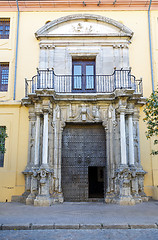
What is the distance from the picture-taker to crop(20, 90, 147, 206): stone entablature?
30.4 ft

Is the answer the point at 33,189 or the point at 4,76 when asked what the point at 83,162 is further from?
the point at 4,76

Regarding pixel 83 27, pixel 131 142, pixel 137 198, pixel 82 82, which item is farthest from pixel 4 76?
pixel 137 198

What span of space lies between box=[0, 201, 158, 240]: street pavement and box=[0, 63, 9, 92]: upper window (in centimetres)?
584

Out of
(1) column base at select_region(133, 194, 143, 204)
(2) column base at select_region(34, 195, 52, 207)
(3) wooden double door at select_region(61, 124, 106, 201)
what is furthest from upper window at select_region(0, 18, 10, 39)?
(1) column base at select_region(133, 194, 143, 204)

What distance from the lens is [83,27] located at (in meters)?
11.5

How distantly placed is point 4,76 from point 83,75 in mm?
3730

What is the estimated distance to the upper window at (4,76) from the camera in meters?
11.4

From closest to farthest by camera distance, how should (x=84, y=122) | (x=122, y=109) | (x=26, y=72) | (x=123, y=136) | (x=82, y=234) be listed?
(x=82, y=234)
(x=123, y=136)
(x=122, y=109)
(x=84, y=122)
(x=26, y=72)

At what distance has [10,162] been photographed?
34.2 ft

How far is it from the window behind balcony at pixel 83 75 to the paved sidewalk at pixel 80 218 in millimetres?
5193

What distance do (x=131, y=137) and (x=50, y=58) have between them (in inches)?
197

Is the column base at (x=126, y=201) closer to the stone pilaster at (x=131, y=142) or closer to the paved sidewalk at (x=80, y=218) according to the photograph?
the paved sidewalk at (x=80, y=218)

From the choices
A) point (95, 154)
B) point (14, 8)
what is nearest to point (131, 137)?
point (95, 154)

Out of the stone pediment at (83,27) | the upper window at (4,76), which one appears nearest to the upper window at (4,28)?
the upper window at (4,76)
